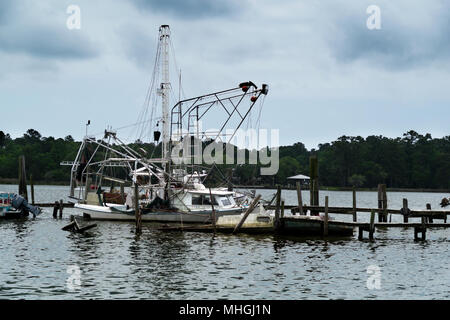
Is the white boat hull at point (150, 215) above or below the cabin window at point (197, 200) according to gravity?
below

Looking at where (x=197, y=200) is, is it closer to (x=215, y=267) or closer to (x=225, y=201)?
(x=225, y=201)

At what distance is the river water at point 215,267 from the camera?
24141 millimetres

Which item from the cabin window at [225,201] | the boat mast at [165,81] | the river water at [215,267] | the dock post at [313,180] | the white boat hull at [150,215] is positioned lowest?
the river water at [215,267]

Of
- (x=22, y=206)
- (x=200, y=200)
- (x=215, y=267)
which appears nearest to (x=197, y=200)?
(x=200, y=200)

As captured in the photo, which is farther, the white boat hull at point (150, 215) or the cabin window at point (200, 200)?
the cabin window at point (200, 200)

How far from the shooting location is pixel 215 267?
2964cm

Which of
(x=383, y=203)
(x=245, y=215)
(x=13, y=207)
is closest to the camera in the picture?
(x=245, y=215)

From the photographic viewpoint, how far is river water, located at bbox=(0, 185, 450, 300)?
950 inches

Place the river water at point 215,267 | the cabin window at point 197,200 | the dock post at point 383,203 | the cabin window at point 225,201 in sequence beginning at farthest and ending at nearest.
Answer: the cabin window at point 197,200, the cabin window at point 225,201, the dock post at point 383,203, the river water at point 215,267

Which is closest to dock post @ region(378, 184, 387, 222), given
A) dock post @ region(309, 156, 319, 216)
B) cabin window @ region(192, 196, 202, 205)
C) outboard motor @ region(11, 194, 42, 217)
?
dock post @ region(309, 156, 319, 216)

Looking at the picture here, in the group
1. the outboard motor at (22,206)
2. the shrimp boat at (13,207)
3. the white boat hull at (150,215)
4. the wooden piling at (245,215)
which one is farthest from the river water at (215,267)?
the outboard motor at (22,206)

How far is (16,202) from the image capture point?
55.3 metres

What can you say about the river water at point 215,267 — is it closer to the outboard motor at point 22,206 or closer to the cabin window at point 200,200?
the cabin window at point 200,200
